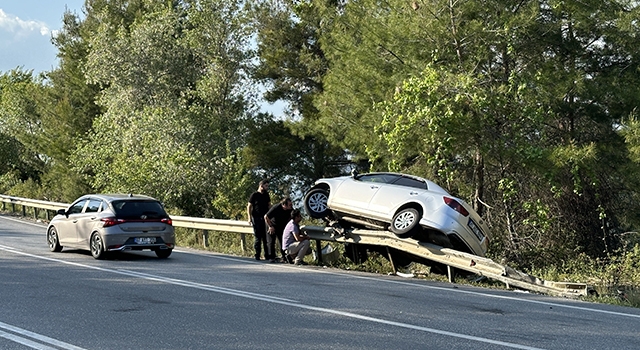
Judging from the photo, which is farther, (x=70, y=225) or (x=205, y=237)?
(x=205, y=237)

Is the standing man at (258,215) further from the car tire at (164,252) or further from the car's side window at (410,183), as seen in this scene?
the car's side window at (410,183)

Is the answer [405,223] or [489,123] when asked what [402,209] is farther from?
[489,123]

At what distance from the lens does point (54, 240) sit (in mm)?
18250

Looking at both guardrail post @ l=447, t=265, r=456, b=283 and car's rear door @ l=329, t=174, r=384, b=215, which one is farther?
car's rear door @ l=329, t=174, r=384, b=215

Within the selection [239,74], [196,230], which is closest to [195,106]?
[239,74]

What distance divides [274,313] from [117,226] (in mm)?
7870

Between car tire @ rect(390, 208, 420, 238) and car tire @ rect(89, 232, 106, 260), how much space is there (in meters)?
6.30

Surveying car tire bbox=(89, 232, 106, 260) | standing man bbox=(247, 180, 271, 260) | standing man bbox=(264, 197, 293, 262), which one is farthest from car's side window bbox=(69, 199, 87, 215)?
standing man bbox=(264, 197, 293, 262)

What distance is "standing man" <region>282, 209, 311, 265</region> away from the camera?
16641 mm

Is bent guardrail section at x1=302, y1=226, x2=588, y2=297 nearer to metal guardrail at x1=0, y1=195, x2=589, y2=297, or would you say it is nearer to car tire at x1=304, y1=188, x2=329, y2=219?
metal guardrail at x1=0, y1=195, x2=589, y2=297

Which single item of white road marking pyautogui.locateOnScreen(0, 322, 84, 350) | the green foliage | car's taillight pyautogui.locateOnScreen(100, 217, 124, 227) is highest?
the green foliage

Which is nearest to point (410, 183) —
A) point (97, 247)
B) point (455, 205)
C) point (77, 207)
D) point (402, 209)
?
point (402, 209)

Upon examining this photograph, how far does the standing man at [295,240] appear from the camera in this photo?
16641 mm

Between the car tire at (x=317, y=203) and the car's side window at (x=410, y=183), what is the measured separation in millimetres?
1862
